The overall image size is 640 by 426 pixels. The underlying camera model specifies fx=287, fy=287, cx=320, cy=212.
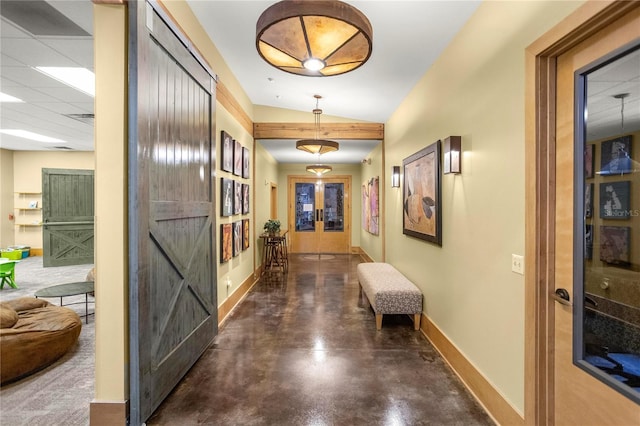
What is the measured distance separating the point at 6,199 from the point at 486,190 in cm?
1165

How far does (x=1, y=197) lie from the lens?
793 centimetres

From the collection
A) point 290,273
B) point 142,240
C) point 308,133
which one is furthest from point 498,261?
point 290,273

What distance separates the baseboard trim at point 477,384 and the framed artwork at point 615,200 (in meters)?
1.34

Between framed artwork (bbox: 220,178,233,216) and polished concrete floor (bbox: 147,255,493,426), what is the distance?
4.84ft

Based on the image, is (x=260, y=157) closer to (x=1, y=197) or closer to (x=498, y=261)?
(x=498, y=261)

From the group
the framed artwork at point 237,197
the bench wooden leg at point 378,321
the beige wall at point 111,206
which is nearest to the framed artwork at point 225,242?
the framed artwork at point 237,197

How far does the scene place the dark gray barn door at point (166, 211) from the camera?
194 cm

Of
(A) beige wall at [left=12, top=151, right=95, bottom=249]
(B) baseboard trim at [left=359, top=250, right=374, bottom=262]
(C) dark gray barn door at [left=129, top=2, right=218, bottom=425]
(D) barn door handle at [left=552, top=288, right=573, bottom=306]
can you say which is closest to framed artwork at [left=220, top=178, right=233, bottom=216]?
(C) dark gray barn door at [left=129, top=2, right=218, bottom=425]

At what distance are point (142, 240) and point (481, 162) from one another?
260cm

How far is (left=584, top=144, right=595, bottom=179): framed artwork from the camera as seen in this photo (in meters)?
1.46

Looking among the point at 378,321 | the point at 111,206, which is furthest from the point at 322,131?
the point at 111,206

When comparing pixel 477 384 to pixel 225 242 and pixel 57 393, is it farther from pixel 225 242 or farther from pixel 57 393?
pixel 57 393

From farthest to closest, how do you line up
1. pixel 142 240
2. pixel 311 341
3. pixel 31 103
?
pixel 31 103 < pixel 311 341 < pixel 142 240

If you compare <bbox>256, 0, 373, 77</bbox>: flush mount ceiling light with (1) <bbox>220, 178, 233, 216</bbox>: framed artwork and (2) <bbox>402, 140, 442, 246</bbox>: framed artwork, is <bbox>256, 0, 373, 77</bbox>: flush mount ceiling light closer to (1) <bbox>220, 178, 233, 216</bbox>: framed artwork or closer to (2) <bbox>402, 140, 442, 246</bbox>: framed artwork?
(2) <bbox>402, 140, 442, 246</bbox>: framed artwork
